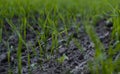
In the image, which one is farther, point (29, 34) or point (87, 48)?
point (29, 34)

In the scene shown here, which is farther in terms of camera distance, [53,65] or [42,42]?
[42,42]

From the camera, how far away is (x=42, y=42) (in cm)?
180

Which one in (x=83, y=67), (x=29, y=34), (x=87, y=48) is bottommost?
(x=83, y=67)

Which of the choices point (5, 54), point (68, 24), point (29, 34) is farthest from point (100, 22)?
point (5, 54)

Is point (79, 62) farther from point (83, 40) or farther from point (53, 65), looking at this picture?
point (83, 40)

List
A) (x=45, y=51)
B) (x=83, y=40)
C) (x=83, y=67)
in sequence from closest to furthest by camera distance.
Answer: (x=83, y=67)
(x=45, y=51)
(x=83, y=40)

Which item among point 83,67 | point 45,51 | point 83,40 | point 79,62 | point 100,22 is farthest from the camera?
point 100,22

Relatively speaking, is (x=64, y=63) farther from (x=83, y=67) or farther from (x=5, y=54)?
(x=5, y=54)

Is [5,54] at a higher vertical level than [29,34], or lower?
lower

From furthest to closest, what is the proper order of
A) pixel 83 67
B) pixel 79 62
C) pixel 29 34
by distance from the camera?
pixel 29 34 < pixel 79 62 < pixel 83 67

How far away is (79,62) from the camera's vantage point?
154 cm

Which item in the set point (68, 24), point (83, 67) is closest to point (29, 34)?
point (68, 24)

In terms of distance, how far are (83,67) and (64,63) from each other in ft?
0.74

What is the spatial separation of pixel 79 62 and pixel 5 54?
1.63ft
